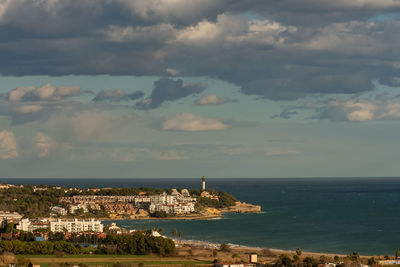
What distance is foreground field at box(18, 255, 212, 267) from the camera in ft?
179

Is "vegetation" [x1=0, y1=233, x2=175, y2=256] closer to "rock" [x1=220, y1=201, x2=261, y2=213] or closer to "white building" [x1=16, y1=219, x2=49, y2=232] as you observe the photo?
"white building" [x1=16, y1=219, x2=49, y2=232]

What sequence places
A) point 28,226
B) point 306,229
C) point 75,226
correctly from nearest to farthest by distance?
point 28,226 < point 75,226 < point 306,229

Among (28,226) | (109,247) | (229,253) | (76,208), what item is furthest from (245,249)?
(76,208)

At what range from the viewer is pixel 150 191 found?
14088 cm

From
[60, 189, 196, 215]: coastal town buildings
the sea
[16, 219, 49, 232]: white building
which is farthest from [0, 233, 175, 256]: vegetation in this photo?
[60, 189, 196, 215]: coastal town buildings

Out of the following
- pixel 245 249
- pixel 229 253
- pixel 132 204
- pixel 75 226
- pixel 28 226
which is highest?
pixel 132 204

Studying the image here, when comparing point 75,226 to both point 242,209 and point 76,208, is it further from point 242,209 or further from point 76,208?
point 242,209

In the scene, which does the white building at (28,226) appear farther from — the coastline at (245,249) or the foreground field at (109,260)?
the foreground field at (109,260)

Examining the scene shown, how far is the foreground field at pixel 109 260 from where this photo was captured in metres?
54.7

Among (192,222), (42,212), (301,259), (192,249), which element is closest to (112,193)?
(42,212)

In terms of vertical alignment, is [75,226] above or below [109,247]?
above

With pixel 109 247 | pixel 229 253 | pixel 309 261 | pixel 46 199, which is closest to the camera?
pixel 309 261

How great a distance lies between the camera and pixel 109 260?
56.3m

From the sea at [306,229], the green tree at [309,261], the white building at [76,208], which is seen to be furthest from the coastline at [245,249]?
the white building at [76,208]
